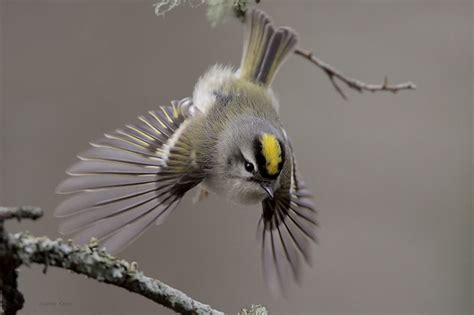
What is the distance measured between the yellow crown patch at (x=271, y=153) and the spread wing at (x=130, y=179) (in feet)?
0.58

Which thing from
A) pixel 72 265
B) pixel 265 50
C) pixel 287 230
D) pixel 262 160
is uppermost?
pixel 265 50

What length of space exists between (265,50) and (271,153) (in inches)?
17.6

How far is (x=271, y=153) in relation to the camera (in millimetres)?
1344

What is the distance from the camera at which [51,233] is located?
1.58 metres

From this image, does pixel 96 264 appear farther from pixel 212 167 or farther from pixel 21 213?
pixel 212 167

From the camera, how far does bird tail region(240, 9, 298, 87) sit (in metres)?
1.65

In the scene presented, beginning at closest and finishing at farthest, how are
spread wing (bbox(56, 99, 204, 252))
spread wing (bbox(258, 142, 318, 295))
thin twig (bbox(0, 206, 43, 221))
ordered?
thin twig (bbox(0, 206, 43, 221)), spread wing (bbox(56, 99, 204, 252)), spread wing (bbox(258, 142, 318, 295))

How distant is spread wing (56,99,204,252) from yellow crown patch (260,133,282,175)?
0.58ft

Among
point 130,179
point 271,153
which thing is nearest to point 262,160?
point 271,153

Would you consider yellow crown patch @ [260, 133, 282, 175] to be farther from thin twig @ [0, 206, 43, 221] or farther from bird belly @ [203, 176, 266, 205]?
thin twig @ [0, 206, 43, 221]

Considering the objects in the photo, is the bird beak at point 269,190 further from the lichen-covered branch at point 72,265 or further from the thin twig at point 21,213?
the thin twig at point 21,213

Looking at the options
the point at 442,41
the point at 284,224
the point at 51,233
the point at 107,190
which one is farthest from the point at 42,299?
the point at 442,41

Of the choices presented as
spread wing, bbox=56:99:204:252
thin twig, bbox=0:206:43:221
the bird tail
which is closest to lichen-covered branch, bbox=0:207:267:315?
thin twig, bbox=0:206:43:221

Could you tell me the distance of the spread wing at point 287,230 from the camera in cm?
130
